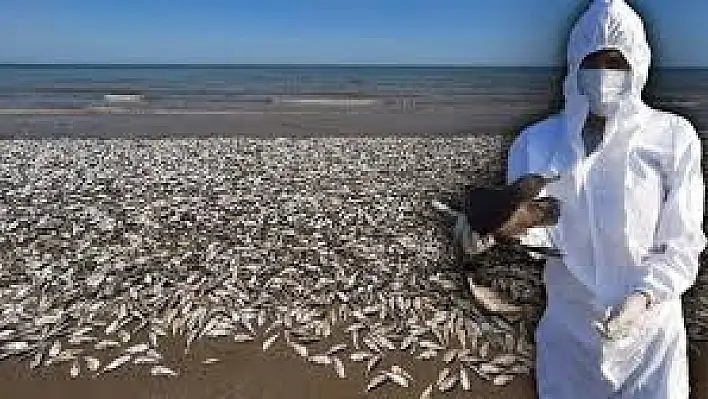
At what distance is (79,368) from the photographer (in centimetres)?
588

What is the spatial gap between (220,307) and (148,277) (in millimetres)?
1035

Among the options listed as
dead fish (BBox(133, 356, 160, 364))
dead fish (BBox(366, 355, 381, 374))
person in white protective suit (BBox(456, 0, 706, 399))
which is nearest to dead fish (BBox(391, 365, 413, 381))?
dead fish (BBox(366, 355, 381, 374))

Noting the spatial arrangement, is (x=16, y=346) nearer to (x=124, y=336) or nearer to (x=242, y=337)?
(x=124, y=336)

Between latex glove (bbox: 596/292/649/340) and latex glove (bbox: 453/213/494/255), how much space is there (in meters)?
0.30

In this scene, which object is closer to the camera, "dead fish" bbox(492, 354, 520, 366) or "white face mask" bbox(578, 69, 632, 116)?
"white face mask" bbox(578, 69, 632, 116)

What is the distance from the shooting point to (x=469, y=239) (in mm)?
1760

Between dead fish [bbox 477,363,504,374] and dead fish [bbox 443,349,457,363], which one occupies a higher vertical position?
dead fish [bbox 443,349,457,363]

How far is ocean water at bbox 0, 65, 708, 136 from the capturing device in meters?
31.1

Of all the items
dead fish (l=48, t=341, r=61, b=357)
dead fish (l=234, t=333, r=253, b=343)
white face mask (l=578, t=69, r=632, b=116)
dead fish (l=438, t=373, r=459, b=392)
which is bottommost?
dead fish (l=438, t=373, r=459, b=392)

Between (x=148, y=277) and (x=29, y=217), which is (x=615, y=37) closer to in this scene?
(x=148, y=277)

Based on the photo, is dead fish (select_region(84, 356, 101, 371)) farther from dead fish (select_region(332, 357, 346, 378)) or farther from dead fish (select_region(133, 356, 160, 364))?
dead fish (select_region(332, 357, 346, 378))

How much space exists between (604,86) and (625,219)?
0.98 ft

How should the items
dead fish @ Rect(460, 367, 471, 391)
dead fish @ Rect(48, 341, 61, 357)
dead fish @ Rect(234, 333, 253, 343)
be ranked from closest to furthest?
1. dead fish @ Rect(460, 367, 471, 391)
2. dead fish @ Rect(48, 341, 61, 357)
3. dead fish @ Rect(234, 333, 253, 343)

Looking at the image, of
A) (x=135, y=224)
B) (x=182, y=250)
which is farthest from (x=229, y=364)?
(x=135, y=224)
